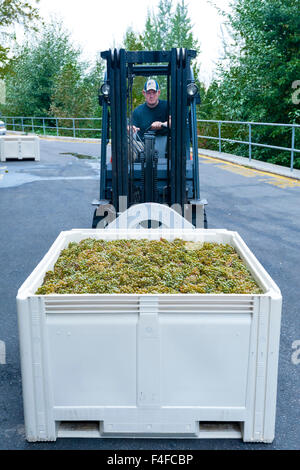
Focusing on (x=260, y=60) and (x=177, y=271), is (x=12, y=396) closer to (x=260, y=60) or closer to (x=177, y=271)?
(x=177, y=271)

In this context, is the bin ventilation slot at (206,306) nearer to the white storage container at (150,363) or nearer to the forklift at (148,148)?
the white storage container at (150,363)

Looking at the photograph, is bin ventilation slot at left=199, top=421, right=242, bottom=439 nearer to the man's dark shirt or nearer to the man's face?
the man's dark shirt

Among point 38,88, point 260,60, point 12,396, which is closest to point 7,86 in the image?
point 38,88

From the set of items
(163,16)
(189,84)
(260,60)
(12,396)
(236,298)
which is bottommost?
(12,396)

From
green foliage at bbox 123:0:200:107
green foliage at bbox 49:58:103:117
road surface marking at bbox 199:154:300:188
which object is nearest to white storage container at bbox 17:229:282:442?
road surface marking at bbox 199:154:300:188

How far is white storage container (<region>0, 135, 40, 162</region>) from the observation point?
2020 centimetres

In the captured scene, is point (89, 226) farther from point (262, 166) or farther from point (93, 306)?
point (262, 166)

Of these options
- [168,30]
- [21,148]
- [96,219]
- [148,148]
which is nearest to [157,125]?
[148,148]

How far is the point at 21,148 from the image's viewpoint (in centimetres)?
2023

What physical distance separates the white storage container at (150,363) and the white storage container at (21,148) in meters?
17.5

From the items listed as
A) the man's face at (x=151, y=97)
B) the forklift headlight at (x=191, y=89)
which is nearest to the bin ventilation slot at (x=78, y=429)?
the forklift headlight at (x=191, y=89)

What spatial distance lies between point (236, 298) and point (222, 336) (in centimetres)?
24

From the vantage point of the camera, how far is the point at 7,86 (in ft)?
153
